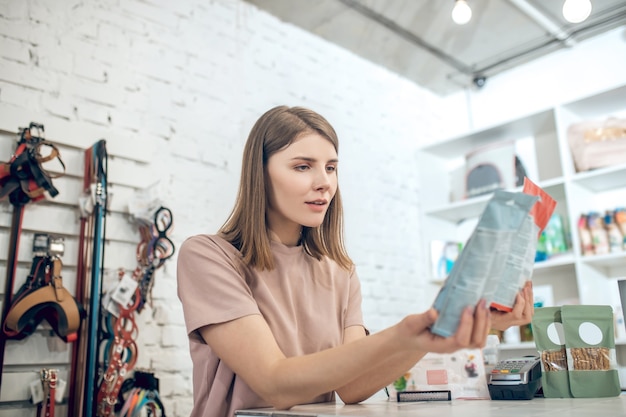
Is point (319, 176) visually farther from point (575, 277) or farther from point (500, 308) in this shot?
point (575, 277)

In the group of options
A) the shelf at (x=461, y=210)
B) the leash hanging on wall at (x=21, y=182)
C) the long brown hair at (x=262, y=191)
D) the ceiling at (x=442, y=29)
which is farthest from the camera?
the shelf at (x=461, y=210)

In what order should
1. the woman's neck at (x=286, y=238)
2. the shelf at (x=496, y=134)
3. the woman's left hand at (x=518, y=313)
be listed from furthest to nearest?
the shelf at (x=496, y=134) < the woman's neck at (x=286, y=238) < the woman's left hand at (x=518, y=313)

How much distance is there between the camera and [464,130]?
14.4ft

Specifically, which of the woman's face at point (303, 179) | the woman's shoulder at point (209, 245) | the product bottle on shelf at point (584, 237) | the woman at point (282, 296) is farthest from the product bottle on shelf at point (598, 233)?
the woman's shoulder at point (209, 245)

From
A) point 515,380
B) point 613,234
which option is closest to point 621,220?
point 613,234

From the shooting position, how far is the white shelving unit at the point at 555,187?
3.26 m

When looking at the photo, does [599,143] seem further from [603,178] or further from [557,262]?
[557,262]

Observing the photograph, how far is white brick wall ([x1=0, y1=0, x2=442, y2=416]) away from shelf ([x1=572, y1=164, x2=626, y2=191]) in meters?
1.14

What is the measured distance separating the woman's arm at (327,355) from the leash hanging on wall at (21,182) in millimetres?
1149

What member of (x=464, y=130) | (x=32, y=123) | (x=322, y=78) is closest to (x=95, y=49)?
(x=32, y=123)

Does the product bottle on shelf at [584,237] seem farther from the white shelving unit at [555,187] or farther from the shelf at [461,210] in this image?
the shelf at [461,210]

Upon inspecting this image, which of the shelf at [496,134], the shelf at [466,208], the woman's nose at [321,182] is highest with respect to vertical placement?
the shelf at [496,134]

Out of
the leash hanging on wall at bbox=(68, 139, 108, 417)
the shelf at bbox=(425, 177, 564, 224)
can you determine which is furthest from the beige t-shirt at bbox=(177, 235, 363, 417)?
the shelf at bbox=(425, 177, 564, 224)

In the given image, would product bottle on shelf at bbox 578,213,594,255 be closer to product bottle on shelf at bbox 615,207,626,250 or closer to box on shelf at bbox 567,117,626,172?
product bottle on shelf at bbox 615,207,626,250
